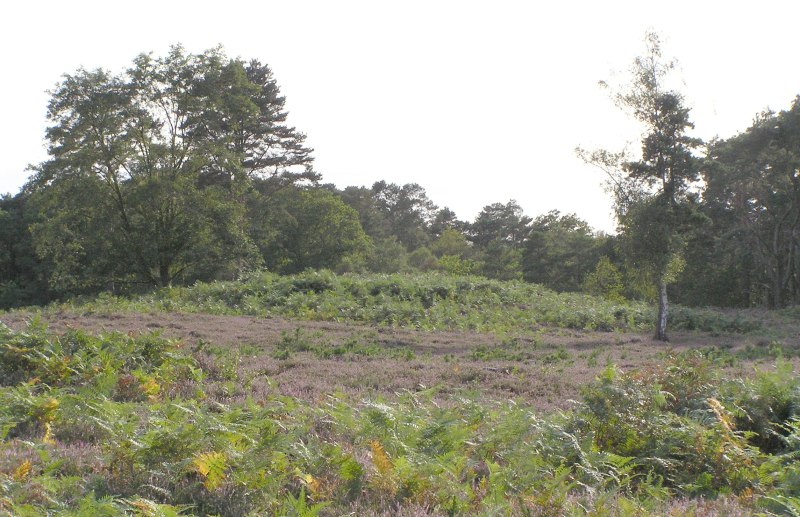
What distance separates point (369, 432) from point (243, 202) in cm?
3342

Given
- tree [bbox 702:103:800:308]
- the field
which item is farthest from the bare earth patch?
tree [bbox 702:103:800:308]

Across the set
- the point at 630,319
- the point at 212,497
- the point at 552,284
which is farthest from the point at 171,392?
the point at 552,284

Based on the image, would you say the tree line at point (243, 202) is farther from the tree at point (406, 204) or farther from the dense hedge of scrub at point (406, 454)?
the tree at point (406, 204)

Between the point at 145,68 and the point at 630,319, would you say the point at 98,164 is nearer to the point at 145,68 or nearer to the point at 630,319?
the point at 145,68

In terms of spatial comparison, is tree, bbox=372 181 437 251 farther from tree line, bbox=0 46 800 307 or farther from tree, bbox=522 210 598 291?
tree line, bbox=0 46 800 307

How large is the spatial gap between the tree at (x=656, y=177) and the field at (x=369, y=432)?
6.81 metres

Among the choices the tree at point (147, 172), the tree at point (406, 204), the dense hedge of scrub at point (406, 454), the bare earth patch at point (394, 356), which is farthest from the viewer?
the tree at point (406, 204)

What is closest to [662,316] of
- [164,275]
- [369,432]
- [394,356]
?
[394,356]

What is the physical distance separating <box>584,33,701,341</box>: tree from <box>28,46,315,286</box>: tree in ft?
57.4

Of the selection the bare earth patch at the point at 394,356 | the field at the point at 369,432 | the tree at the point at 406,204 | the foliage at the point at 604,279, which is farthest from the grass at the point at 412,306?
the tree at the point at 406,204

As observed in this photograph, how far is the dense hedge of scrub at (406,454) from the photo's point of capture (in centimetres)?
447

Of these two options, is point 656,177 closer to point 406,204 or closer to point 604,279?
point 604,279

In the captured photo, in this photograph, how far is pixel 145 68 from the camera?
29125 millimetres

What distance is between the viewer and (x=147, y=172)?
30.2 metres
